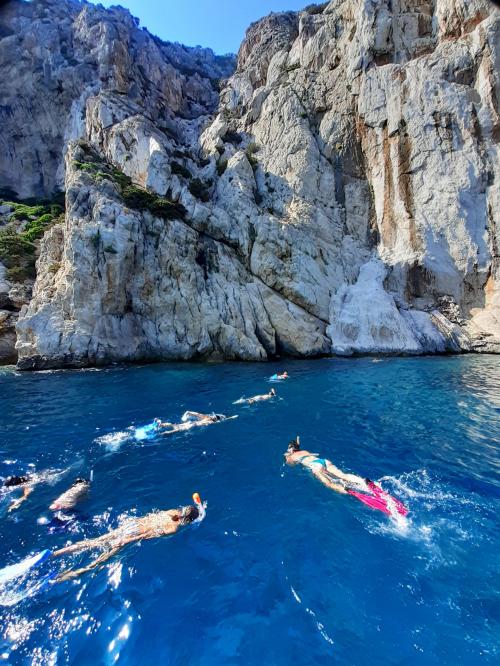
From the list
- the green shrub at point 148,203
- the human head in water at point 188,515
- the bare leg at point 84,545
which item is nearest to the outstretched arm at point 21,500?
the bare leg at point 84,545

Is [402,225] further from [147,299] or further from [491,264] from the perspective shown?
[147,299]

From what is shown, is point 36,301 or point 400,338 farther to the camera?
point 400,338

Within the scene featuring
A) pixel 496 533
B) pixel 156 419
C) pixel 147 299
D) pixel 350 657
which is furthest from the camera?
pixel 147 299

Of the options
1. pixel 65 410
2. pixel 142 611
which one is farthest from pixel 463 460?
pixel 65 410

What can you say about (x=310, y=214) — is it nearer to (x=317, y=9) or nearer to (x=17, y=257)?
(x=17, y=257)

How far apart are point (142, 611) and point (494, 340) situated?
39.9 metres

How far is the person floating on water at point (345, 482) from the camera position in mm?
9031

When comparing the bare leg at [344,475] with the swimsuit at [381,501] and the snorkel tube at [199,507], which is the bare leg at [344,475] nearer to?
the swimsuit at [381,501]

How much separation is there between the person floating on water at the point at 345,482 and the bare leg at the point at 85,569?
629cm

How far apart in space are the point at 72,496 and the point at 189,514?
12.2 feet

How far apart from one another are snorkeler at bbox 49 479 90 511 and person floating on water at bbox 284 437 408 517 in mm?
6721

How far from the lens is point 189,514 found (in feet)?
29.3

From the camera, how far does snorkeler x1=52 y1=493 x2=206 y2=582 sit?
7.66 meters

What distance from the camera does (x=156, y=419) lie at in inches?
650
